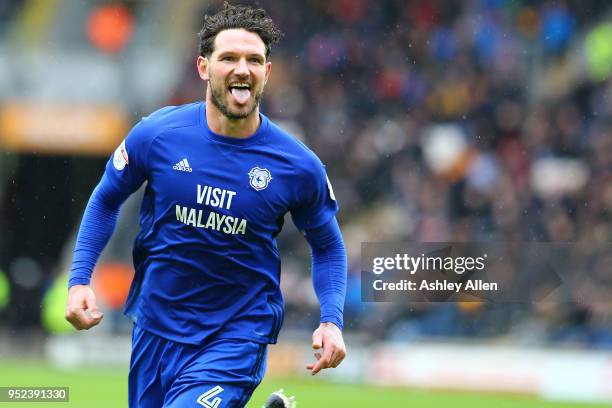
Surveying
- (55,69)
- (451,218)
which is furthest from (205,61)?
(55,69)

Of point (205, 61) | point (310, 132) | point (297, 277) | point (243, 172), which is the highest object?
point (310, 132)

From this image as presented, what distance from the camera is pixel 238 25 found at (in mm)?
5543

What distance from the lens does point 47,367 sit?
16016 millimetres

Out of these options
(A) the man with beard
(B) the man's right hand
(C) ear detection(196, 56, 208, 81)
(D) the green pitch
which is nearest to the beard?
(A) the man with beard

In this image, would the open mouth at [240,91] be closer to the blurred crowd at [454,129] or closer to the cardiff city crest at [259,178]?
the cardiff city crest at [259,178]

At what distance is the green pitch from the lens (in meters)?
12.5

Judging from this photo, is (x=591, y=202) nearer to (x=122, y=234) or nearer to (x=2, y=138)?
(x=122, y=234)

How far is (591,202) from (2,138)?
30.2 feet

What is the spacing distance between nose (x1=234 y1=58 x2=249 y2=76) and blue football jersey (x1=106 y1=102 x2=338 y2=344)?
12.3 inches

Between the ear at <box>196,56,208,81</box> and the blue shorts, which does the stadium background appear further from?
the ear at <box>196,56,208,81</box>

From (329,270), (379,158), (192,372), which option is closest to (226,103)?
(329,270)

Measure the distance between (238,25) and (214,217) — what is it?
0.80m

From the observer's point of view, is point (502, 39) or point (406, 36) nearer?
point (502, 39)

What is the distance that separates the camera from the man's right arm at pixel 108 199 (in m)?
5.53
